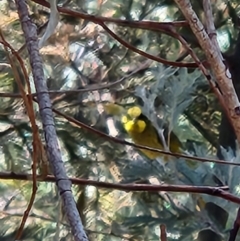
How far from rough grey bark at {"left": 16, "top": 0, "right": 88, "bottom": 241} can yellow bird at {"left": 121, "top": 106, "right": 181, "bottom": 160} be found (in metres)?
0.42

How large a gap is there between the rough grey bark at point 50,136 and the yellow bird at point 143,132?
1.36 ft

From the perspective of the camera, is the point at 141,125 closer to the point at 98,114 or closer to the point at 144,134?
the point at 144,134

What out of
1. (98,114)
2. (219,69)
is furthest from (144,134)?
(219,69)

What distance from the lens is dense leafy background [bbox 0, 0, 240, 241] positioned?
0.83 metres

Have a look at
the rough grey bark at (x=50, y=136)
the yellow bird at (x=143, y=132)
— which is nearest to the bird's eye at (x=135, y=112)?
the yellow bird at (x=143, y=132)

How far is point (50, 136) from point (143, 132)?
47 cm

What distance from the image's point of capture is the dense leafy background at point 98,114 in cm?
83

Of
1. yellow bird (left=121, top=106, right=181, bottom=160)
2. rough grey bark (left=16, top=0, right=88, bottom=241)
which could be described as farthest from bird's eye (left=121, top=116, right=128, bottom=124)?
rough grey bark (left=16, top=0, right=88, bottom=241)

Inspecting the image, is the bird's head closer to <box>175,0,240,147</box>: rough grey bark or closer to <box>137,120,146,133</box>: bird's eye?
<box>137,120,146,133</box>: bird's eye

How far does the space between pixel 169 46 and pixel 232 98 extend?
1.99 feet

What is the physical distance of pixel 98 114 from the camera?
87 centimetres

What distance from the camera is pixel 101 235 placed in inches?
34.0

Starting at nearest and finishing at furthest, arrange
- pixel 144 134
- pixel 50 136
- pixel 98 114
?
1. pixel 50 136
2. pixel 144 134
3. pixel 98 114

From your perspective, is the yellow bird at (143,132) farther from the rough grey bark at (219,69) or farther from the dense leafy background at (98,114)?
the rough grey bark at (219,69)
